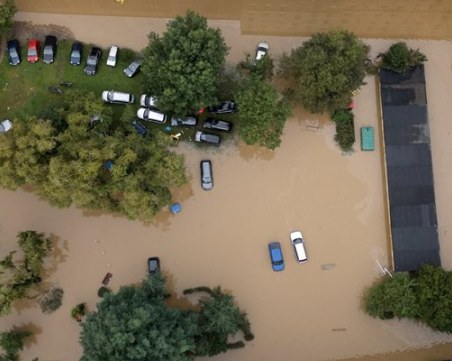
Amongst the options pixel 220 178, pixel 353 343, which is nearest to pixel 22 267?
pixel 220 178

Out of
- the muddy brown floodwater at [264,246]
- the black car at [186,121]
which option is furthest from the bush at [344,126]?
the black car at [186,121]

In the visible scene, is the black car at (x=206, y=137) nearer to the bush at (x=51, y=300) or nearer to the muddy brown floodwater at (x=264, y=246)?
the muddy brown floodwater at (x=264, y=246)

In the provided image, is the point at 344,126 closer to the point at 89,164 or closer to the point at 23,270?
the point at 89,164

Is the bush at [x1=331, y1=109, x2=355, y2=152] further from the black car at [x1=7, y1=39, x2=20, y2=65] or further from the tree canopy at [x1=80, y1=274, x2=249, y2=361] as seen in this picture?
the black car at [x1=7, y1=39, x2=20, y2=65]

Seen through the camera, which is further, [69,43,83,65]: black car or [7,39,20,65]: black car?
[69,43,83,65]: black car

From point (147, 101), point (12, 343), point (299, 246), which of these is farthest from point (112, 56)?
point (12, 343)

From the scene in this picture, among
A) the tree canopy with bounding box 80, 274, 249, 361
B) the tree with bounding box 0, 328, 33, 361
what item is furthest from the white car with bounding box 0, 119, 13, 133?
the tree canopy with bounding box 80, 274, 249, 361

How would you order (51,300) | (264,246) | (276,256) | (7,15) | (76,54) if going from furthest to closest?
(76,54)
(264,246)
(276,256)
(51,300)
(7,15)
